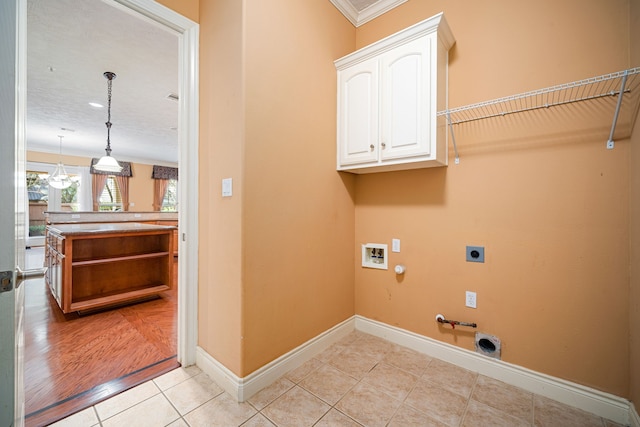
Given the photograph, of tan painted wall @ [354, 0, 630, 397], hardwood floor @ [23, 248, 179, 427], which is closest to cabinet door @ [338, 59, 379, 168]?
tan painted wall @ [354, 0, 630, 397]

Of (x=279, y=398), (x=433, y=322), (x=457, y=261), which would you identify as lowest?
(x=279, y=398)

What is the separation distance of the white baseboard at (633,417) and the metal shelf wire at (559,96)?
135 centimetres

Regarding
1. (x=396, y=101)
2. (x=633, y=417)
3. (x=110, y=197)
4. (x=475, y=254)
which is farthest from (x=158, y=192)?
(x=633, y=417)

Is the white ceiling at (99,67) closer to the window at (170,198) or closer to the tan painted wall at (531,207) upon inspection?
the tan painted wall at (531,207)

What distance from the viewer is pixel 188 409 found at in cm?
145

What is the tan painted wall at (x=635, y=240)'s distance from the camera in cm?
127

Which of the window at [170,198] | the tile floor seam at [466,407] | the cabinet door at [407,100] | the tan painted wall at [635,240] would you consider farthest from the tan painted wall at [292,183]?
the window at [170,198]

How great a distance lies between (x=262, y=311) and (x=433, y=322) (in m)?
1.30

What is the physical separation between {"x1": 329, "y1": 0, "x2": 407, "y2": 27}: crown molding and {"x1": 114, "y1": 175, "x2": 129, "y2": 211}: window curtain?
8.67 m

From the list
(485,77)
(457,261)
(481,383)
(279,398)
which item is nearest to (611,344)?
(481,383)

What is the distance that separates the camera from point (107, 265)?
2980mm

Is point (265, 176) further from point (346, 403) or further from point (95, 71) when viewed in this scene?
point (95, 71)

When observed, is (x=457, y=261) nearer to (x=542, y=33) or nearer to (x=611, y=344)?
(x=611, y=344)

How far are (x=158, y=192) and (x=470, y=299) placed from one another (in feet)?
32.1
